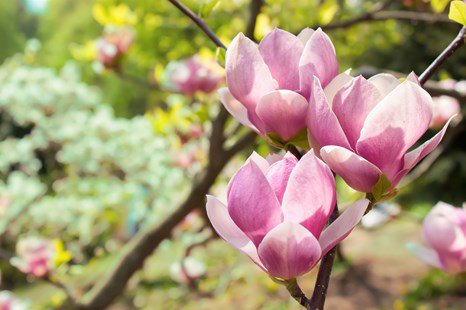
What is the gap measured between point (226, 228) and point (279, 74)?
0.55ft

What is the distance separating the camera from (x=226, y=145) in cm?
217

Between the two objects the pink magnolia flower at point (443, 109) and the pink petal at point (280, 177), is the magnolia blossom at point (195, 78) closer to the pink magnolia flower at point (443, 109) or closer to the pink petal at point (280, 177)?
the pink magnolia flower at point (443, 109)

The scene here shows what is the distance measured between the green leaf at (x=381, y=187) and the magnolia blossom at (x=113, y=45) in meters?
2.20

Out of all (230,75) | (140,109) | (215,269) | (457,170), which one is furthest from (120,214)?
(140,109)

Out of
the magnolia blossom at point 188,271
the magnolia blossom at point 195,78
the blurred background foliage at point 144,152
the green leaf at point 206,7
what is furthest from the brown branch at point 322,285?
the magnolia blossom at point 188,271

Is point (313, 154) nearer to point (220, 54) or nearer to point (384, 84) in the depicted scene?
point (384, 84)

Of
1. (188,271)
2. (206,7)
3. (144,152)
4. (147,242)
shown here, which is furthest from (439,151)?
(144,152)

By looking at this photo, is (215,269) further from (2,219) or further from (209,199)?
(209,199)

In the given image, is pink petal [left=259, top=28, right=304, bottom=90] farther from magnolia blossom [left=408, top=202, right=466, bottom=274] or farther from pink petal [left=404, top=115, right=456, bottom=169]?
magnolia blossom [left=408, top=202, right=466, bottom=274]

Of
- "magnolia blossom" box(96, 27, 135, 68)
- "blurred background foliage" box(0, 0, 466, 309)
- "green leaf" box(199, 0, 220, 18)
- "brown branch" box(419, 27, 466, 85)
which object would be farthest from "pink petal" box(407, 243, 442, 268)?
"magnolia blossom" box(96, 27, 135, 68)

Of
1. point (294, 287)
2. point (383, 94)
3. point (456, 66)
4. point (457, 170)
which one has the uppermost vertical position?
point (383, 94)

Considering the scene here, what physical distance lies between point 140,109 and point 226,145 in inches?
692

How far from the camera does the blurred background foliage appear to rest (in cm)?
278

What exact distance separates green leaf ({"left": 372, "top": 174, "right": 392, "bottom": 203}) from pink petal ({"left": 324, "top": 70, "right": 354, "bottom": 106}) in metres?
0.08
